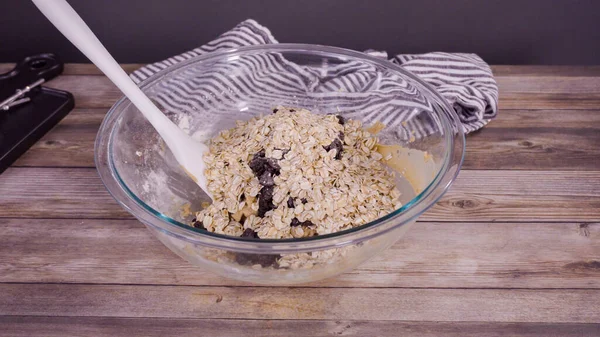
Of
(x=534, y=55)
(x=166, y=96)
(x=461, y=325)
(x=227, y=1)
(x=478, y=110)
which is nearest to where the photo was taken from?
Result: (x=461, y=325)

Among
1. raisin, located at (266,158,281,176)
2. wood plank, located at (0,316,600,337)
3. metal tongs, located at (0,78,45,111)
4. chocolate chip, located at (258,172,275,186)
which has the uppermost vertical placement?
metal tongs, located at (0,78,45,111)

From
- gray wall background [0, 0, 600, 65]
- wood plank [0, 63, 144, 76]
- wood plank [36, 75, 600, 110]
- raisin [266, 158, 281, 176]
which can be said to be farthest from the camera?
gray wall background [0, 0, 600, 65]

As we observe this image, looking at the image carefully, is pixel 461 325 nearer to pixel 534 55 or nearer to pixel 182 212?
pixel 182 212

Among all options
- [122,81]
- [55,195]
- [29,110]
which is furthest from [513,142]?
[29,110]

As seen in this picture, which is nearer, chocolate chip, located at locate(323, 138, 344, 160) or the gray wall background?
chocolate chip, located at locate(323, 138, 344, 160)

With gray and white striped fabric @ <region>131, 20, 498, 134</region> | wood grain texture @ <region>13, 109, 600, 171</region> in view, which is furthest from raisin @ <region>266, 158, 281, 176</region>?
wood grain texture @ <region>13, 109, 600, 171</region>

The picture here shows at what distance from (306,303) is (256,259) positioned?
0.18 metres

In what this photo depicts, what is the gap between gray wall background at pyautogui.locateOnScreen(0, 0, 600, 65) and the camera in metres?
1.69

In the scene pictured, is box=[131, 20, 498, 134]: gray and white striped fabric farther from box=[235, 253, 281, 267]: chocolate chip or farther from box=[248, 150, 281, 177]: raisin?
box=[235, 253, 281, 267]: chocolate chip

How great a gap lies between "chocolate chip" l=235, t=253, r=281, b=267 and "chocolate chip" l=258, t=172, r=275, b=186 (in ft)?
0.56

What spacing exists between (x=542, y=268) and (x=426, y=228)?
24cm

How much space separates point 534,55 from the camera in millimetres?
1814

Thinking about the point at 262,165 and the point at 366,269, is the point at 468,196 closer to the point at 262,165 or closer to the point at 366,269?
the point at 366,269

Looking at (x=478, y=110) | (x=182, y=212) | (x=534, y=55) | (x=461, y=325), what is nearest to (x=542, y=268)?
(x=461, y=325)
